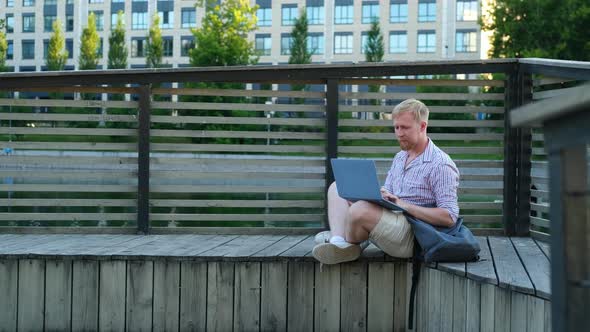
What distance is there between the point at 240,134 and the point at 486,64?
194 cm

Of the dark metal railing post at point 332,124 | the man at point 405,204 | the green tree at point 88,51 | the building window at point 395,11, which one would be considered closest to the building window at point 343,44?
the building window at point 395,11

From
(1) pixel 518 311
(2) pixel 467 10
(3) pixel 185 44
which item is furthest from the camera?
(3) pixel 185 44

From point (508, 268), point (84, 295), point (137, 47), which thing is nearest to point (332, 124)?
point (508, 268)

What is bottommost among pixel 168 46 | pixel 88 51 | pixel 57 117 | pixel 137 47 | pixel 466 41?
pixel 57 117

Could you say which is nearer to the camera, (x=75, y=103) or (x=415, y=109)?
(x=415, y=109)

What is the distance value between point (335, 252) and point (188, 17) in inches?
2051

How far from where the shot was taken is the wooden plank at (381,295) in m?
4.46

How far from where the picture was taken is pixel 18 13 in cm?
5866

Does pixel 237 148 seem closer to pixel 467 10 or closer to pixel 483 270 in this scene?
pixel 483 270

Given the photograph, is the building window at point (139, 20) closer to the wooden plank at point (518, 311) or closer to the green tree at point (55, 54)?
the green tree at point (55, 54)

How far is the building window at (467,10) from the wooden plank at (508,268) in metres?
47.2

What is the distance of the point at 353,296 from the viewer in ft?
14.7

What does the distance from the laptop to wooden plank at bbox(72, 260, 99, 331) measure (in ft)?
5.39

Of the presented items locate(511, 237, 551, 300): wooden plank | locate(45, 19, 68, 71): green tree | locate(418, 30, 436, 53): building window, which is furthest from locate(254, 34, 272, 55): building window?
locate(511, 237, 551, 300): wooden plank
